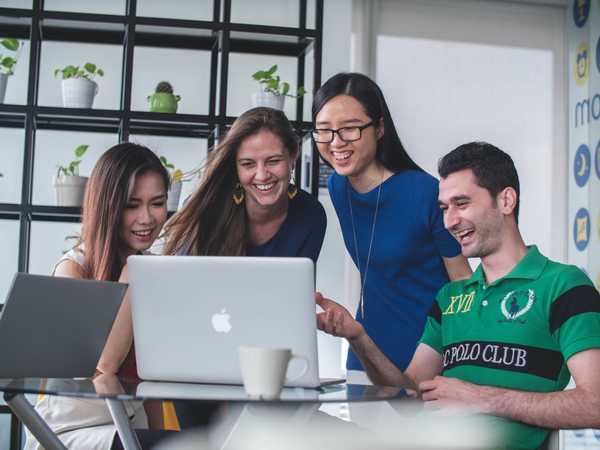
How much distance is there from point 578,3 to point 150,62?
241 centimetres

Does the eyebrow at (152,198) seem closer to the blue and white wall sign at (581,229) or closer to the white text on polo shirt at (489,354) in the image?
the white text on polo shirt at (489,354)

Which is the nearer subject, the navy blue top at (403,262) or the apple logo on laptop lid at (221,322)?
the apple logo on laptop lid at (221,322)

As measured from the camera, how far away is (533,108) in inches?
197

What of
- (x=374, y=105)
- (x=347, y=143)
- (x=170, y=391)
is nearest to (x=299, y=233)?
(x=347, y=143)

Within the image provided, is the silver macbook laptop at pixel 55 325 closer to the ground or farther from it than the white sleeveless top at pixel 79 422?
farther from it

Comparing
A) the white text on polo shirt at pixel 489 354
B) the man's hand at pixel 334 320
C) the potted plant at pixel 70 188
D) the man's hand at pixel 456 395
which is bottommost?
the man's hand at pixel 456 395

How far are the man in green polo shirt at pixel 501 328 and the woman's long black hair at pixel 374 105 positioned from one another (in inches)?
21.2

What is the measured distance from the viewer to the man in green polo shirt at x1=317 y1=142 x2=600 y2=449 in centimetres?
168

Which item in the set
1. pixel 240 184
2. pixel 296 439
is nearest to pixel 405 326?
pixel 240 184

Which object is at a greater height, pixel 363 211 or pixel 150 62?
pixel 150 62

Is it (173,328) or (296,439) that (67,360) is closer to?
(173,328)

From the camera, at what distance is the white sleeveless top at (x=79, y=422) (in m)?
1.98

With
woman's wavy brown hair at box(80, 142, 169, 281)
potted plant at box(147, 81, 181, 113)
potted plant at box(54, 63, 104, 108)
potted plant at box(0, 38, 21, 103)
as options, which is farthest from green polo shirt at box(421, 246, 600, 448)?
potted plant at box(0, 38, 21, 103)

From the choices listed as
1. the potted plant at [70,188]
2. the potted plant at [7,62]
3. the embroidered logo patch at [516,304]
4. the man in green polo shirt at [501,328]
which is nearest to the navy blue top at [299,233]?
the man in green polo shirt at [501,328]
